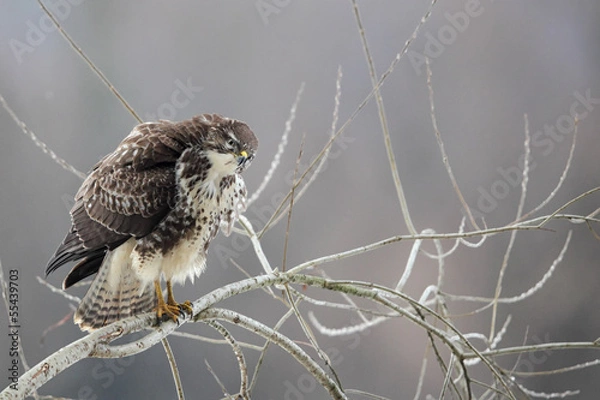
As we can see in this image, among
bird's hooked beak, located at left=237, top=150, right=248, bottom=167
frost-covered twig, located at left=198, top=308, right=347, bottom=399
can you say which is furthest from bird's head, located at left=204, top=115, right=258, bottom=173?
frost-covered twig, located at left=198, top=308, right=347, bottom=399

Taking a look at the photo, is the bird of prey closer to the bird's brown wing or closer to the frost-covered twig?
the bird's brown wing

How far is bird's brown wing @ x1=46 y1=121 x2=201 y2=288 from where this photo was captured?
5.97 feet

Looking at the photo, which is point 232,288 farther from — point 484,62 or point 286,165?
point 484,62

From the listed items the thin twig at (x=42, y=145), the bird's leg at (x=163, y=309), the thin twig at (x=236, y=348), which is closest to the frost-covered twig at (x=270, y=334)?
the thin twig at (x=236, y=348)

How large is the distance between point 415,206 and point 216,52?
135 centimetres

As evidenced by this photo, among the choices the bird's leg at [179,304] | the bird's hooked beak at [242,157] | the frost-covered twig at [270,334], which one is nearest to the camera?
the bird's hooked beak at [242,157]

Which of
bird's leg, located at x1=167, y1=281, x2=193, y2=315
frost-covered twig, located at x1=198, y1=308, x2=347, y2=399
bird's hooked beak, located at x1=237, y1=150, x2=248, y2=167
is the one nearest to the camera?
bird's hooked beak, located at x1=237, y1=150, x2=248, y2=167

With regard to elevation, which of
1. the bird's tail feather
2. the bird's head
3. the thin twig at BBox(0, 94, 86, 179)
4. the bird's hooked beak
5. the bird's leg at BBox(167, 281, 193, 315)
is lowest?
the bird's leg at BBox(167, 281, 193, 315)

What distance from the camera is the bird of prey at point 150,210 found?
5.90ft

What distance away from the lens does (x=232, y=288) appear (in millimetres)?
1710

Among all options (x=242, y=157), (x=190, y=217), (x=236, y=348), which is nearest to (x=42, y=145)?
(x=190, y=217)

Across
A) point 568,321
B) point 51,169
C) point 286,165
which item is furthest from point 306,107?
point 568,321

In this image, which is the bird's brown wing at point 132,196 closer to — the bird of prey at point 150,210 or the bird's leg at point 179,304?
the bird of prey at point 150,210

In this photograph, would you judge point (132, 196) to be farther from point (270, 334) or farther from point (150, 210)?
point (270, 334)
